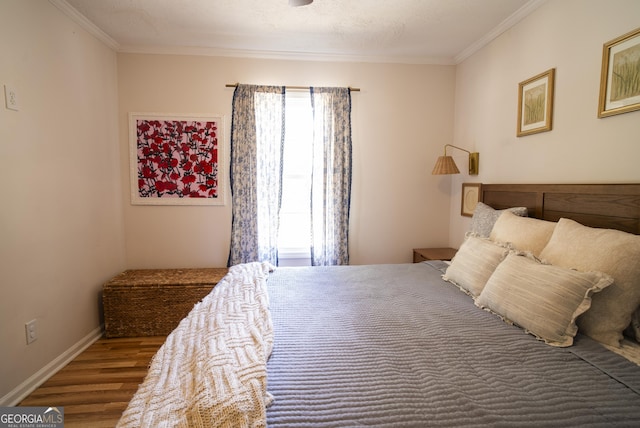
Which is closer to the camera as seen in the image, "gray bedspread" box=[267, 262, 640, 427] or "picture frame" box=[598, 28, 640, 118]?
"gray bedspread" box=[267, 262, 640, 427]

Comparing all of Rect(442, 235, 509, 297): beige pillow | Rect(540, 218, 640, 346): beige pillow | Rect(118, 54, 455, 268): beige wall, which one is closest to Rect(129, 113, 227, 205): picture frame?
Rect(118, 54, 455, 268): beige wall

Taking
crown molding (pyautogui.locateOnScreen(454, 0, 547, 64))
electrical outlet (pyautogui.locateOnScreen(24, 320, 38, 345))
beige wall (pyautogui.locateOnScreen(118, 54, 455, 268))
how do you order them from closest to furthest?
electrical outlet (pyautogui.locateOnScreen(24, 320, 38, 345)) < crown molding (pyautogui.locateOnScreen(454, 0, 547, 64)) < beige wall (pyautogui.locateOnScreen(118, 54, 455, 268))

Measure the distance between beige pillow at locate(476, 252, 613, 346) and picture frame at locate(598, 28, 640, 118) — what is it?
3.16 feet

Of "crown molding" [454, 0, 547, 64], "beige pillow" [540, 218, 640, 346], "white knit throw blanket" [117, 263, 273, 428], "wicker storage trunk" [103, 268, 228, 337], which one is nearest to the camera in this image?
"white knit throw blanket" [117, 263, 273, 428]

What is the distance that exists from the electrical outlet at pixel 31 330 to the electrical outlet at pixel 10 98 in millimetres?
1357

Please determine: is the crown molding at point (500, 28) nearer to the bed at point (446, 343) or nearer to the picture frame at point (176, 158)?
the bed at point (446, 343)

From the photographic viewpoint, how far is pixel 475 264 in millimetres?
1746

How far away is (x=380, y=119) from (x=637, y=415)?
285 cm

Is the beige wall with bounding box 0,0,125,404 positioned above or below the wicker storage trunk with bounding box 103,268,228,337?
above

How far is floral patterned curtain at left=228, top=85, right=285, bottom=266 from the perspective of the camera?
2949mm

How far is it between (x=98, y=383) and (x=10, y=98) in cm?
190

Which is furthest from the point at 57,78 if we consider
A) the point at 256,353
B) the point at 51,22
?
the point at 256,353

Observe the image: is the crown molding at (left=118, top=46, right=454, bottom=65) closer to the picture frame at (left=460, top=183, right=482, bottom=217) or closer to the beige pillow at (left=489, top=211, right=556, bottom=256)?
the picture frame at (left=460, top=183, right=482, bottom=217)

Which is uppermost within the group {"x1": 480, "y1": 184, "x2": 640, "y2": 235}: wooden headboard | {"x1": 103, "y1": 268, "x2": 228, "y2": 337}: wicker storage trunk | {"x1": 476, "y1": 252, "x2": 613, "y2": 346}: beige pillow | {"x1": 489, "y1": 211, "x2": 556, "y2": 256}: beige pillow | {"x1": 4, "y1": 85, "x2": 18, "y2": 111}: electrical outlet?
{"x1": 4, "y1": 85, "x2": 18, "y2": 111}: electrical outlet
